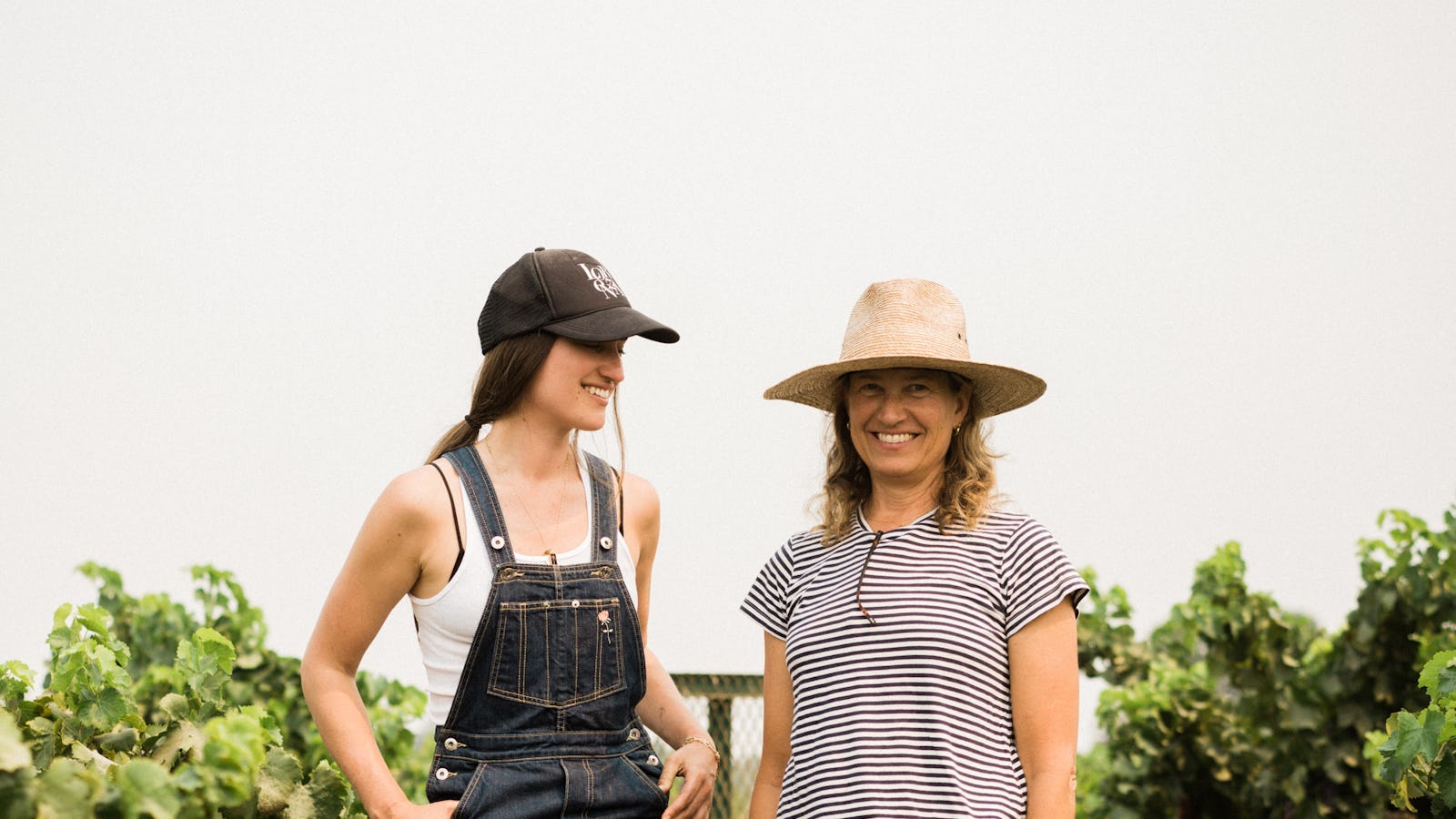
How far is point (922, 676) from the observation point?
2695 millimetres

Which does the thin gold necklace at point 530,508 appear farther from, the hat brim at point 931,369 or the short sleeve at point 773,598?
the hat brim at point 931,369

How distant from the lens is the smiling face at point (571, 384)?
2773 mm

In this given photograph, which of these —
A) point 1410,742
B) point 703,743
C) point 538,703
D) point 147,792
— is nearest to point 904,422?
point 703,743

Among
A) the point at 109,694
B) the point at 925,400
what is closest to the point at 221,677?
the point at 109,694

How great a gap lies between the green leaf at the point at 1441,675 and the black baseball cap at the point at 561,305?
1741mm

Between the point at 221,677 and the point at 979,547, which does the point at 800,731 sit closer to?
the point at 979,547

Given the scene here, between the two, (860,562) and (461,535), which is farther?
(860,562)

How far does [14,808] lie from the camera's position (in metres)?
1.89

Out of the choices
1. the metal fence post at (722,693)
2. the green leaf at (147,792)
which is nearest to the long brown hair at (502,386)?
the green leaf at (147,792)

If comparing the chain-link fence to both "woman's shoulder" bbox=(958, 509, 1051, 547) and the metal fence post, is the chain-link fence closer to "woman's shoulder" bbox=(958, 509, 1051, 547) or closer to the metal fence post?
the metal fence post

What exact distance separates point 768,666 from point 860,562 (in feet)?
1.07

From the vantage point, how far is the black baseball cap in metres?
2.75

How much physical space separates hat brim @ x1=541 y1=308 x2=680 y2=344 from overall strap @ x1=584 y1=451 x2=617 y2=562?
0.98ft

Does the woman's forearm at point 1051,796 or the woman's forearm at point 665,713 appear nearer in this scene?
the woman's forearm at point 1051,796
